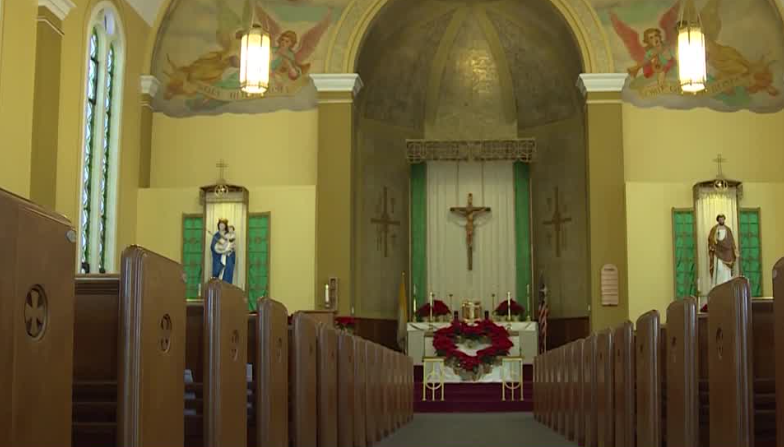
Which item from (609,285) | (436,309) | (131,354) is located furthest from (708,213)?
(131,354)

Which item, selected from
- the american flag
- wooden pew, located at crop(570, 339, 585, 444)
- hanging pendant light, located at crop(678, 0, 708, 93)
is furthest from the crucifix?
wooden pew, located at crop(570, 339, 585, 444)

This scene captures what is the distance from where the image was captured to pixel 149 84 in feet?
48.8

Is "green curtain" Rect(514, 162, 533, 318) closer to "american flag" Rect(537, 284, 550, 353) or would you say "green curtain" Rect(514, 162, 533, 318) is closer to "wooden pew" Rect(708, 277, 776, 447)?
"american flag" Rect(537, 284, 550, 353)

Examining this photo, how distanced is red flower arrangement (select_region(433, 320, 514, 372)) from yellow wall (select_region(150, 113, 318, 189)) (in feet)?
11.2

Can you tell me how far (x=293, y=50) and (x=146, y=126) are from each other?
239 cm

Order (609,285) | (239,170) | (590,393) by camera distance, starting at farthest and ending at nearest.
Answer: (239,170) < (609,285) < (590,393)

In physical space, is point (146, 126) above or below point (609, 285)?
above

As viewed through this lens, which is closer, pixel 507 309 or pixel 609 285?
pixel 609 285

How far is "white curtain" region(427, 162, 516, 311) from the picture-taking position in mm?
17000

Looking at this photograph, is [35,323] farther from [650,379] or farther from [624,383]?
[624,383]

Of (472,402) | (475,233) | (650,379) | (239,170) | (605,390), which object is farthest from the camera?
(475,233)

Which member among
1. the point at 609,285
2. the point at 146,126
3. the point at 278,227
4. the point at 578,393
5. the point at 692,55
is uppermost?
the point at 146,126

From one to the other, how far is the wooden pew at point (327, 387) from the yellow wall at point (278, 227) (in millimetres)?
8280

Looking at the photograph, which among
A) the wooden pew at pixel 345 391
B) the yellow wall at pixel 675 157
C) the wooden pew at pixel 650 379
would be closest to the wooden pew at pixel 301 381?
the wooden pew at pixel 345 391
